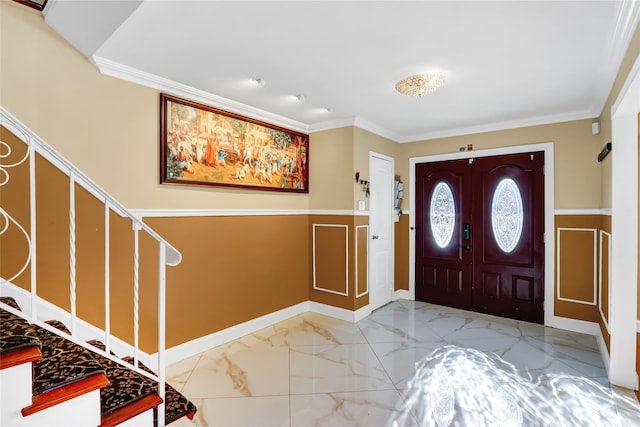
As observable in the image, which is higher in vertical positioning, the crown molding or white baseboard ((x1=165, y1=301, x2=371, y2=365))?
the crown molding

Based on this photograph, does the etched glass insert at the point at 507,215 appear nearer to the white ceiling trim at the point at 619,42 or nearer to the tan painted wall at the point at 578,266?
the tan painted wall at the point at 578,266

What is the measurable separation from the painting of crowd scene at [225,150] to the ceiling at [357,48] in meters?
0.16

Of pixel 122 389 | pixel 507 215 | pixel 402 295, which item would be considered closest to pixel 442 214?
pixel 507 215

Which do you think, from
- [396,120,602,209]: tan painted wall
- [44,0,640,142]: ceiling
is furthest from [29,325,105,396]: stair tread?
[396,120,602,209]: tan painted wall

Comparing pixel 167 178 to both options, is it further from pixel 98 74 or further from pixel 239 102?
pixel 239 102

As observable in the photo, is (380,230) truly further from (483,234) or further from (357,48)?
(357,48)

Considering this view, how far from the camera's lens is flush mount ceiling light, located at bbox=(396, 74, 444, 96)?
2557mm

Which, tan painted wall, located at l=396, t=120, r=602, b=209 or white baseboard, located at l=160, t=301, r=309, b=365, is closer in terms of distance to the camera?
white baseboard, located at l=160, t=301, r=309, b=365

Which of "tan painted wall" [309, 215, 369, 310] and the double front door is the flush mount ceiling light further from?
the double front door

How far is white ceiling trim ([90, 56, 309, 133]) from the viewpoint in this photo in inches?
94.7

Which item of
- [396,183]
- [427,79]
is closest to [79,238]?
[427,79]

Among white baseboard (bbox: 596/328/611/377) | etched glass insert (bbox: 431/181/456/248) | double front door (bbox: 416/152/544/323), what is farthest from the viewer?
etched glass insert (bbox: 431/181/456/248)

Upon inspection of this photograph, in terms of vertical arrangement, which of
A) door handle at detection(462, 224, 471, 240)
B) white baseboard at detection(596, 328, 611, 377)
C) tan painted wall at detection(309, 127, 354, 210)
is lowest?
white baseboard at detection(596, 328, 611, 377)

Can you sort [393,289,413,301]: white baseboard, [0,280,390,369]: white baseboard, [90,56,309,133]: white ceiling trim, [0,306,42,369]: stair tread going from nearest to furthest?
[0,306,42,369]: stair tread → [0,280,390,369]: white baseboard → [90,56,309,133]: white ceiling trim → [393,289,413,301]: white baseboard
